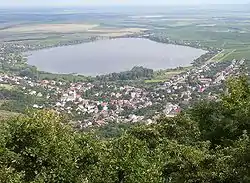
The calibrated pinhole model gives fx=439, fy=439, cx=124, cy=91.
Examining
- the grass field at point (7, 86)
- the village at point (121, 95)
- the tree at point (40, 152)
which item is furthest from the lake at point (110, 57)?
the tree at point (40, 152)

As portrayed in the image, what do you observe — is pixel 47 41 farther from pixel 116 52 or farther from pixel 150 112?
pixel 150 112

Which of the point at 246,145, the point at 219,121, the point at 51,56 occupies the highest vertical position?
the point at 246,145

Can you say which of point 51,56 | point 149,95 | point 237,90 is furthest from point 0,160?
point 51,56

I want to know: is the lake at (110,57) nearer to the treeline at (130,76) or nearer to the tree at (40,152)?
the treeline at (130,76)

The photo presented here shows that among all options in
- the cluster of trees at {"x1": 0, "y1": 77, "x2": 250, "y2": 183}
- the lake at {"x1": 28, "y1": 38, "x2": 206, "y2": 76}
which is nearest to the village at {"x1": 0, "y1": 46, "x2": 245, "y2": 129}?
the lake at {"x1": 28, "y1": 38, "x2": 206, "y2": 76}

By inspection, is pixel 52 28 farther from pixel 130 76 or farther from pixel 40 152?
pixel 40 152

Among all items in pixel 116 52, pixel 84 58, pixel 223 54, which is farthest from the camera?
pixel 116 52

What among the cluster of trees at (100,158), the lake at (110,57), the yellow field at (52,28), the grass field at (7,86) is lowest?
the lake at (110,57)

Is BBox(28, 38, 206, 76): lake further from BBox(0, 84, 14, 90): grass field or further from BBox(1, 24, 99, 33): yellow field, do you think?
BBox(1, 24, 99, 33): yellow field
